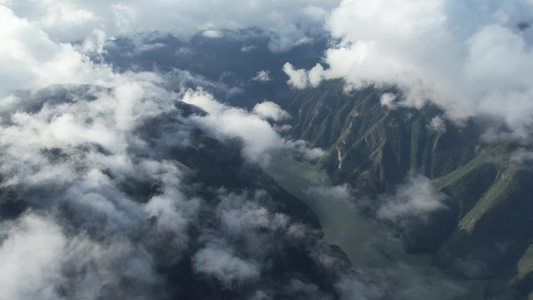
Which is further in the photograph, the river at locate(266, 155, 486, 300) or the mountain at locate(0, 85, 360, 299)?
the river at locate(266, 155, 486, 300)

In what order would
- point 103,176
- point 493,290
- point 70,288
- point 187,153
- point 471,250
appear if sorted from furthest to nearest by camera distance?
point 187,153 < point 471,250 < point 493,290 < point 103,176 < point 70,288

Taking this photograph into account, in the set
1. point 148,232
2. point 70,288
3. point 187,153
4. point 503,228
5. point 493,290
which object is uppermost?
point 503,228

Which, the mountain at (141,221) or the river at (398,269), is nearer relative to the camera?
the mountain at (141,221)

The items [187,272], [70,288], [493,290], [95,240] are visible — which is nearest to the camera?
[70,288]

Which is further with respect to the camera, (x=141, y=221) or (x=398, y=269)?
(x=398, y=269)

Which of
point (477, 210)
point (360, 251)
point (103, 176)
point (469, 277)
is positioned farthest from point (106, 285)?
point (477, 210)

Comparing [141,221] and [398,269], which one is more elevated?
[398,269]

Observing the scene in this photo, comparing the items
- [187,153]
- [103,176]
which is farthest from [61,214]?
[187,153]

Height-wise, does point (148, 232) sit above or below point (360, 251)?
below

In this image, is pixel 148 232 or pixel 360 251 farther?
pixel 360 251

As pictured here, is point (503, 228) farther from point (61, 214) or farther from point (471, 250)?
point (61, 214)
